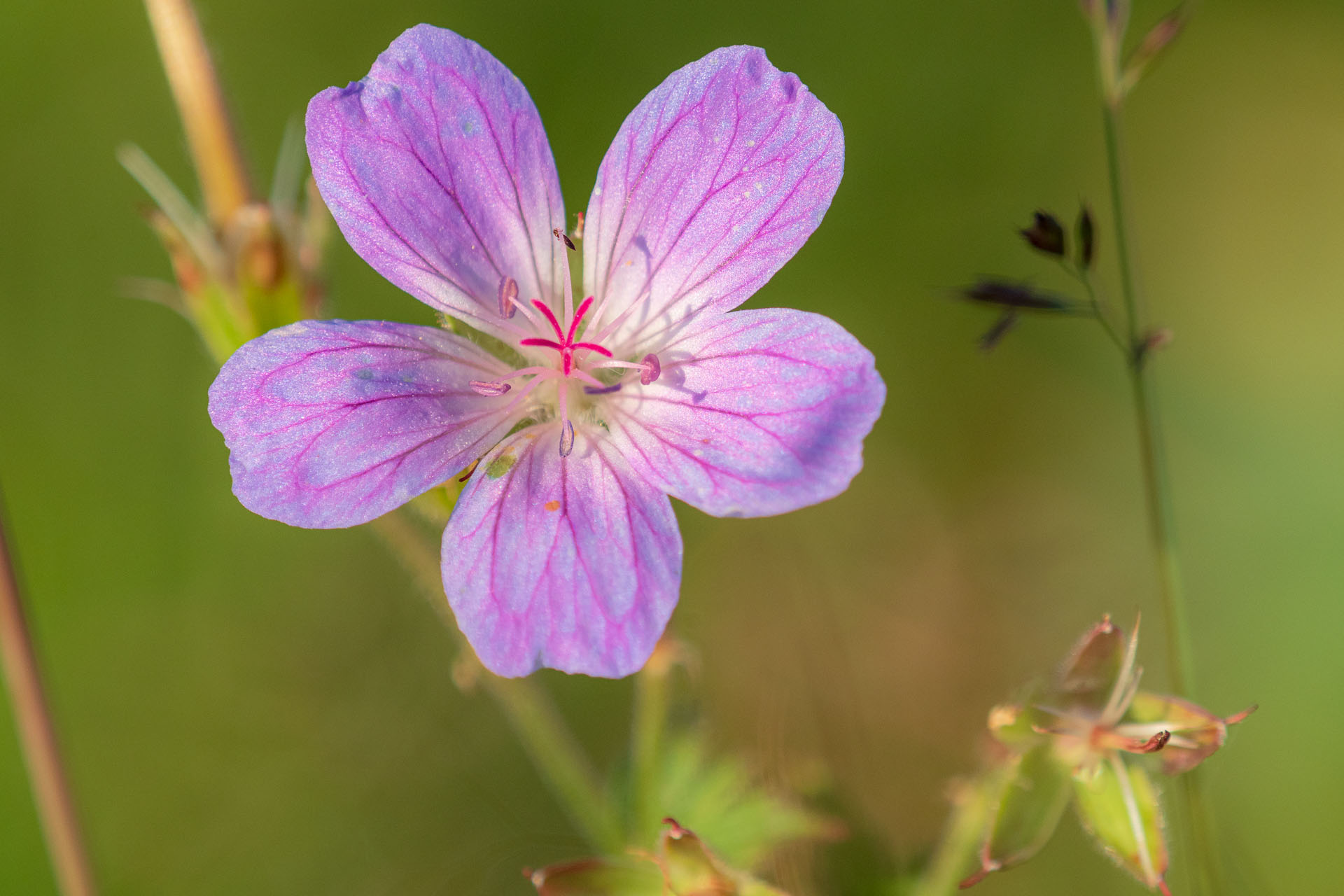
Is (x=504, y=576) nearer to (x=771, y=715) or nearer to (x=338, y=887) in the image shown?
(x=771, y=715)

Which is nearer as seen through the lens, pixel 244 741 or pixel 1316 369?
pixel 244 741

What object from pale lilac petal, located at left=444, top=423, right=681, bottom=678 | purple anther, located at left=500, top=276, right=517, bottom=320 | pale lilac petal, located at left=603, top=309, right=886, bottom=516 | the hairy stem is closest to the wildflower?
pale lilac petal, located at left=603, top=309, right=886, bottom=516

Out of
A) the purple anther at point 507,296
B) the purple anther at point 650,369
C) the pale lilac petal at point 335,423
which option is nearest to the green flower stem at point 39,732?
the pale lilac petal at point 335,423

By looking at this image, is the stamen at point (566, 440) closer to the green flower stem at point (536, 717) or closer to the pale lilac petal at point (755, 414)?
the pale lilac petal at point (755, 414)

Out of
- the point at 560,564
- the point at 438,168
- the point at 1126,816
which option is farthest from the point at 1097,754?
the point at 438,168

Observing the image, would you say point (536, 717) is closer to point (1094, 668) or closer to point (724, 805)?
point (724, 805)

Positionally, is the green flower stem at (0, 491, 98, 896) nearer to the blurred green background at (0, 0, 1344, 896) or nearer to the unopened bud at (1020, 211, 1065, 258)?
the blurred green background at (0, 0, 1344, 896)

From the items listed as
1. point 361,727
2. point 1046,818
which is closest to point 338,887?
point 361,727
